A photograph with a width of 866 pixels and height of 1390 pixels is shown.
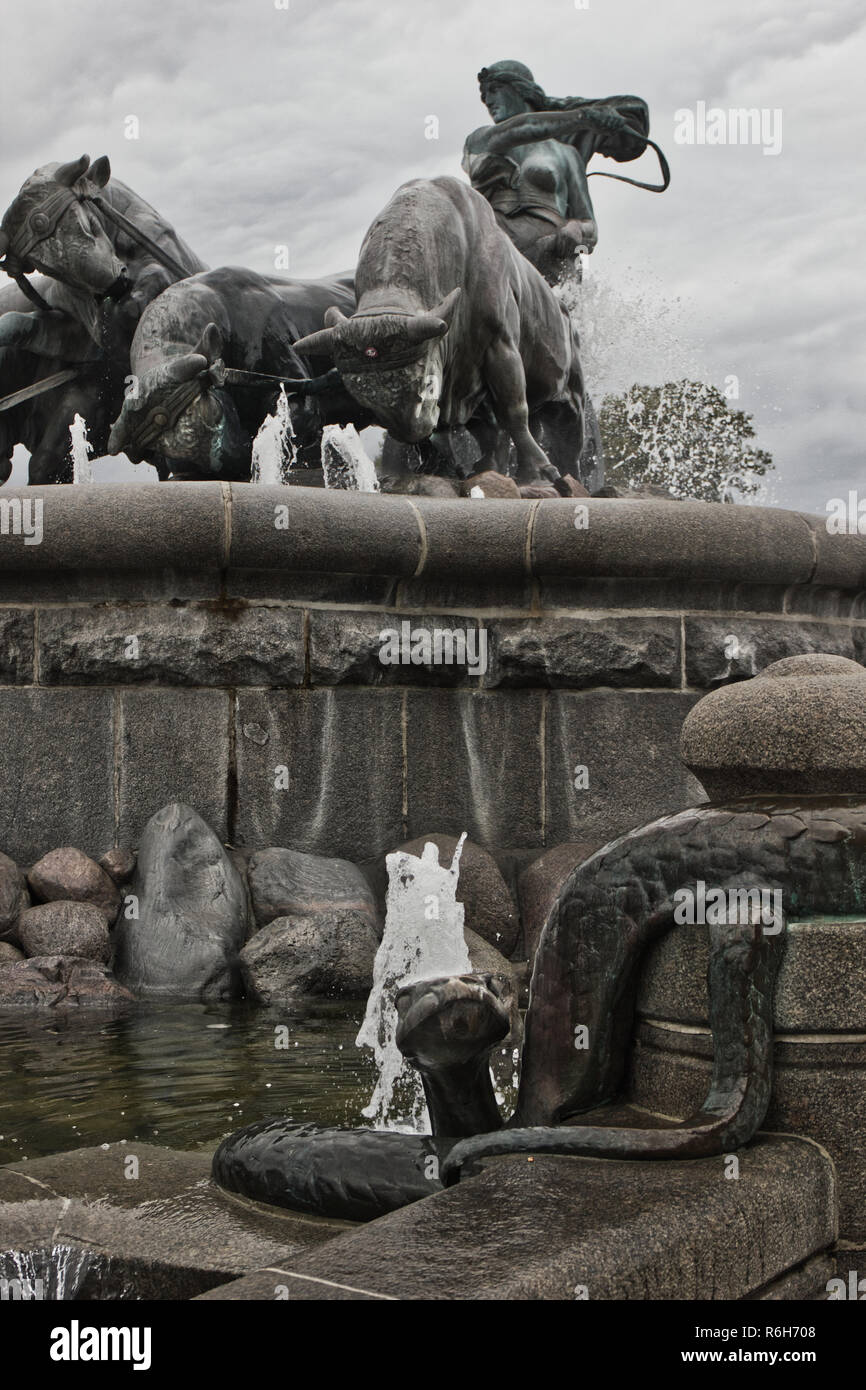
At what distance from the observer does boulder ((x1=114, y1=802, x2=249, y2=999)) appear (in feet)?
19.2

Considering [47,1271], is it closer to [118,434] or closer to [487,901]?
[487,901]

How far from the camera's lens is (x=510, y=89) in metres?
16.0

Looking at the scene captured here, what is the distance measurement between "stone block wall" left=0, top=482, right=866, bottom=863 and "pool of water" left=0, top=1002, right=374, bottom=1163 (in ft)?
4.77

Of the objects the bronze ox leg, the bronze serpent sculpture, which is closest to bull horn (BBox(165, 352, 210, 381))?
the bronze ox leg

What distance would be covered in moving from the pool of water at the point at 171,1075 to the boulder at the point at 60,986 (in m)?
0.12

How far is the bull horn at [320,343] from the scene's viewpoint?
877 cm

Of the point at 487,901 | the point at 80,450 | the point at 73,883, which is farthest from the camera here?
the point at 80,450

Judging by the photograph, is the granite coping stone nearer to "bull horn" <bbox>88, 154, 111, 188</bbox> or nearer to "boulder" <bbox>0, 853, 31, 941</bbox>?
"boulder" <bbox>0, 853, 31, 941</bbox>

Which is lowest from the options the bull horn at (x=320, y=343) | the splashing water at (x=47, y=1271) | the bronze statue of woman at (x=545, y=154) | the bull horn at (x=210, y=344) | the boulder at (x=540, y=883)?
the splashing water at (x=47, y=1271)

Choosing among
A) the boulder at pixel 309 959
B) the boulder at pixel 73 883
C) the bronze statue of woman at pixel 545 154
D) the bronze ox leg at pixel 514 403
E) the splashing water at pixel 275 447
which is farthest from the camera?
the bronze statue of woman at pixel 545 154

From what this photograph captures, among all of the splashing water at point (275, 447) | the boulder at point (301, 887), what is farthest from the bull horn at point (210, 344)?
the boulder at point (301, 887)

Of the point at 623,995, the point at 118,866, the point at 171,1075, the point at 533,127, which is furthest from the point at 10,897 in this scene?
the point at 533,127

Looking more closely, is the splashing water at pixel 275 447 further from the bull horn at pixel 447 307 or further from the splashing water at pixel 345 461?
the bull horn at pixel 447 307

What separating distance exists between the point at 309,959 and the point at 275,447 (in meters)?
5.81
